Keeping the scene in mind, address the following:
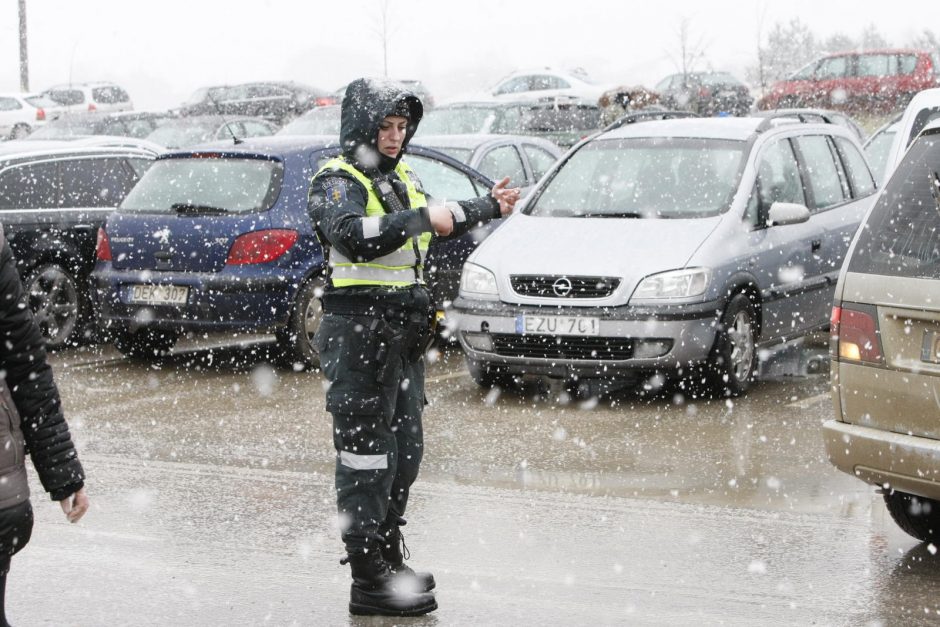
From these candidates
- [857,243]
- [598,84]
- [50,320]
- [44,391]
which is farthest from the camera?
[598,84]

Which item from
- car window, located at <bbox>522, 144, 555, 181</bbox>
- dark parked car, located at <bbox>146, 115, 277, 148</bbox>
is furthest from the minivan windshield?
dark parked car, located at <bbox>146, 115, 277, 148</bbox>

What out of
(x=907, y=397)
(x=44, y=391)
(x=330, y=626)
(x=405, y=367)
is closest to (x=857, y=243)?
(x=907, y=397)

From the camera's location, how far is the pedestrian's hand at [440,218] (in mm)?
4711

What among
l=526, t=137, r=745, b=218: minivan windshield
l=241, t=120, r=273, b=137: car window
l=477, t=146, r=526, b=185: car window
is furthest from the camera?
l=241, t=120, r=273, b=137: car window

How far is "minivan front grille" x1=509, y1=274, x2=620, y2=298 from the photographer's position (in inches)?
338

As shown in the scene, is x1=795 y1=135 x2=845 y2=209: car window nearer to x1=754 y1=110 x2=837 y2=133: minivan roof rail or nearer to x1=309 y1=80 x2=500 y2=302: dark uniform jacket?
x1=754 y1=110 x2=837 y2=133: minivan roof rail

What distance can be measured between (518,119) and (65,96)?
21217 mm

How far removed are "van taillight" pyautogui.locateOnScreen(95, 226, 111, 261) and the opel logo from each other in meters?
3.48

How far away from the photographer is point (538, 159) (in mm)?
14039

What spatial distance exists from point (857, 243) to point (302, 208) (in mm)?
5283

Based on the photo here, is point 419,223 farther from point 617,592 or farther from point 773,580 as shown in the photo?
point 773,580

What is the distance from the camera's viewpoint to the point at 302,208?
1007cm

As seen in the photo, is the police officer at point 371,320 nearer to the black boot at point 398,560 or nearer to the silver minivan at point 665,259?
the black boot at point 398,560

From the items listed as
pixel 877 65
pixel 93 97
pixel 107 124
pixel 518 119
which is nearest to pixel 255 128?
pixel 107 124
